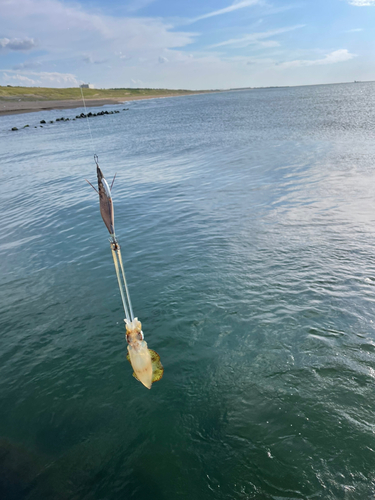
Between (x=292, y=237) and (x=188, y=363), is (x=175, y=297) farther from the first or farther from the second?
(x=292, y=237)

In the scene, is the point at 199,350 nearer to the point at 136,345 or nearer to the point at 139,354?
the point at 139,354

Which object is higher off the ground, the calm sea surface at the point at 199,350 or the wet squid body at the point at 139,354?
the wet squid body at the point at 139,354

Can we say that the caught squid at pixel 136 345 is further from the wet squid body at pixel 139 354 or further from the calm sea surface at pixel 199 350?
the calm sea surface at pixel 199 350

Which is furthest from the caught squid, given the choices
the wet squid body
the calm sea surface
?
the calm sea surface

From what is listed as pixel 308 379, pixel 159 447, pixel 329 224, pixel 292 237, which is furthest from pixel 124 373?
pixel 329 224

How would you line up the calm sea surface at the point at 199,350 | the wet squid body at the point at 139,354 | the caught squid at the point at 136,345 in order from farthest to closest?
the calm sea surface at the point at 199,350 → the wet squid body at the point at 139,354 → the caught squid at the point at 136,345

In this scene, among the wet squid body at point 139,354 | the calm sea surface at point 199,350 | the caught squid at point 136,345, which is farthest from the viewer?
the calm sea surface at point 199,350

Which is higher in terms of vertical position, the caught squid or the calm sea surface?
the caught squid

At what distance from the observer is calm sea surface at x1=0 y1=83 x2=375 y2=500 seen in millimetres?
6820

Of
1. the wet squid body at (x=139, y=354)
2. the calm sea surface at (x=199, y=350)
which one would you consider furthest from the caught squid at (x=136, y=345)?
the calm sea surface at (x=199, y=350)

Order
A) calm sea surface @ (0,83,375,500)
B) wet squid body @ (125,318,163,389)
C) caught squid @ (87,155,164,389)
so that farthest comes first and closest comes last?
calm sea surface @ (0,83,375,500) < wet squid body @ (125,318,163,389) < caught squid @ (87,155,164,389)

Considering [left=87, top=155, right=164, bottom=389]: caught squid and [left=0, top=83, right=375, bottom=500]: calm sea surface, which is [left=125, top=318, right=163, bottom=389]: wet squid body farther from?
[left=0, top=83, right=375, bottom=500]: calm sea surface

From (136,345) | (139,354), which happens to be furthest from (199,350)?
(136,345)

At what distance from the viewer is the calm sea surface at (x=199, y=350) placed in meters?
6.82
